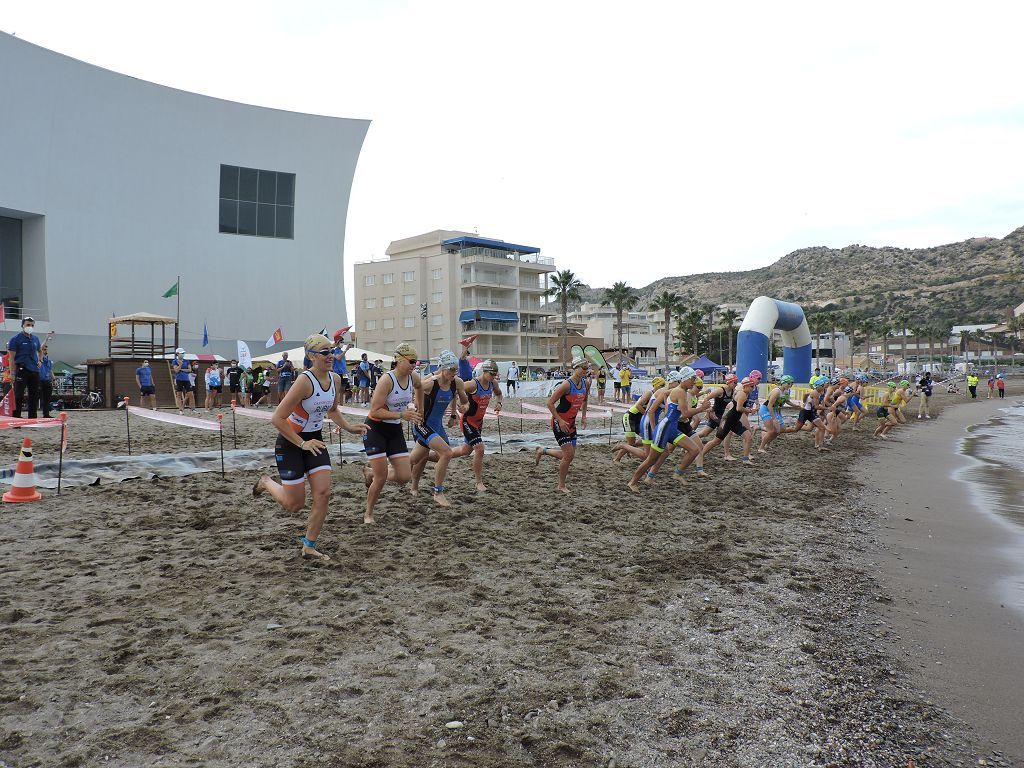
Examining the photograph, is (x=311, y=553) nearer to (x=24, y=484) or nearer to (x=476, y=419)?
(x=476, y=419)

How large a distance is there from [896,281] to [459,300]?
11138cm

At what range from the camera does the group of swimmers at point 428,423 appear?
Result: 5431 millimetres

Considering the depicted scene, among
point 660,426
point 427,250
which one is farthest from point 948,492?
point 427,250

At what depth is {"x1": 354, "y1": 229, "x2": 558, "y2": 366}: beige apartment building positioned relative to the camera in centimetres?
6969

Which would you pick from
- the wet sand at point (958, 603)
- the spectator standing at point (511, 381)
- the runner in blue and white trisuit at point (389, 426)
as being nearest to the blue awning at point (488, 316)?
the spectator standing at point (511, 381)

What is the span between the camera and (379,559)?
5648 mm

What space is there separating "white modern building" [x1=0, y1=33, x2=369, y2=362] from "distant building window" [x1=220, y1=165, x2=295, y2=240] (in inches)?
3.1

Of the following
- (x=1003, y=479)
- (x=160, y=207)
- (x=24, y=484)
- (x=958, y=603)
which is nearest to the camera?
(x=958, y=603)

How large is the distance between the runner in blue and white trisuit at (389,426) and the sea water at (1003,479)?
5072 mm

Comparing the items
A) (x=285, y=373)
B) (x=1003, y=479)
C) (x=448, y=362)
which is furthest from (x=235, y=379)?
(x=1003, y=479)

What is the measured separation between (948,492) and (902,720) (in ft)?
28.2

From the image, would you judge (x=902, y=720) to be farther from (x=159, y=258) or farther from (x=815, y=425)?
(x=159, y=258)

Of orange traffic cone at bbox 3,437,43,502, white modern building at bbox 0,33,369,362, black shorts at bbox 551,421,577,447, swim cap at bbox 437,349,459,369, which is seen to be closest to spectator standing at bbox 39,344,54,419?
orange traffic cone at bbox 3,437,43,502

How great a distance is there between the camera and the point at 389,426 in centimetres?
671
